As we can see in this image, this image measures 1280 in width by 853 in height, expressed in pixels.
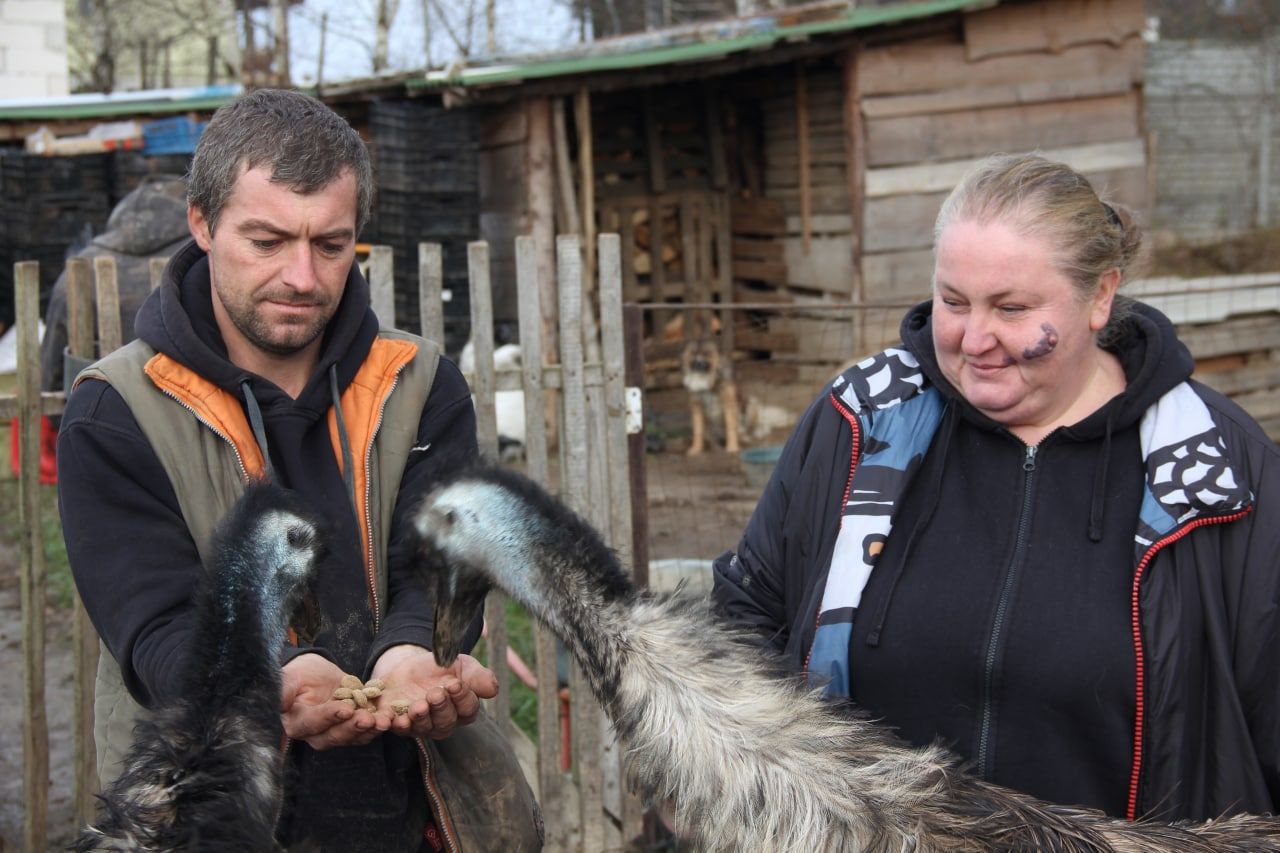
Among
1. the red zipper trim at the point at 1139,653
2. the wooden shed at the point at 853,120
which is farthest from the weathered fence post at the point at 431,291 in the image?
the wooden shed at the point at 853,120

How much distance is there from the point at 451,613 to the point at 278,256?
0.82 m

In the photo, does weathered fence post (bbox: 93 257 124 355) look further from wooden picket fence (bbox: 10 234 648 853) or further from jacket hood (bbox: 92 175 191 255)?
jacket hood (bbox: 92 175 191 255)

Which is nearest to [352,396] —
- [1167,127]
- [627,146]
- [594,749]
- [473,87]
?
[594,749]

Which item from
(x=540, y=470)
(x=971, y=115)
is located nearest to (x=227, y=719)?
(x=540, y=470)

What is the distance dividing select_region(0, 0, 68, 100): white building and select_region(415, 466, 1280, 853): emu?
22314mm

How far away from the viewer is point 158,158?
13344 mm

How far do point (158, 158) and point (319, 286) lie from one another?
11.7 metres

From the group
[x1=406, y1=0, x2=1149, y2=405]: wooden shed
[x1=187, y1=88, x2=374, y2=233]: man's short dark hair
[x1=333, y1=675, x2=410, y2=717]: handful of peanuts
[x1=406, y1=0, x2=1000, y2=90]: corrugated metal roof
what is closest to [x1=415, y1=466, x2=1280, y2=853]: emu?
[x1=333, y1=675, x2=410, y2=717]: handful of peanuts

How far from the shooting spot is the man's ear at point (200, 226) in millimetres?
2730

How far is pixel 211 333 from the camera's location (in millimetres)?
2746

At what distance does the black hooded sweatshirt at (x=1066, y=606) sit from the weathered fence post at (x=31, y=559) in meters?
2.80

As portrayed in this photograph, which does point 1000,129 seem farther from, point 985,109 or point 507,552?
point 507,552

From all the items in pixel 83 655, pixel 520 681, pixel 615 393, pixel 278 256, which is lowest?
pixel 520 681

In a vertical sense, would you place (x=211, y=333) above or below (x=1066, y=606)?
above
